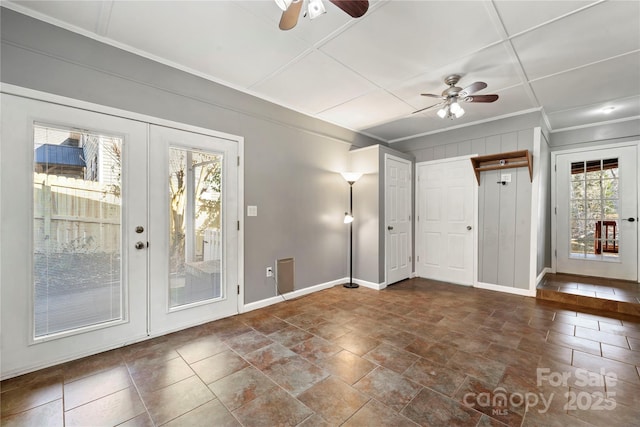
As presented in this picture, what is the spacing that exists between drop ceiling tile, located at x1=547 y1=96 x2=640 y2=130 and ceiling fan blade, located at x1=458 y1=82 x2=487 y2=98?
230 cm

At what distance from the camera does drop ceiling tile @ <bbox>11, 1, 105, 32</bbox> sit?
1.91 metres

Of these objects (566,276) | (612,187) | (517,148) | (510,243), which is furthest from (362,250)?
(612,187)

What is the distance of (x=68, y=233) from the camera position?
85.4 inches

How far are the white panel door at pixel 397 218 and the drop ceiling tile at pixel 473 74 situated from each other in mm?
1371

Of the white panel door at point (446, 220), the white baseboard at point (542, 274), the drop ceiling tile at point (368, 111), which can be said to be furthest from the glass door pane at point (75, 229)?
the white baseboard at point (542, 274)

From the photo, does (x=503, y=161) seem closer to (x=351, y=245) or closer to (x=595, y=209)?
(x=595, y=209)

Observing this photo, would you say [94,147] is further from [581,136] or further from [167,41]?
[581,136]

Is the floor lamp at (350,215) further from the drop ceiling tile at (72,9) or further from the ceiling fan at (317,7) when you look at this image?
the drop ceiling tile at (72,9)

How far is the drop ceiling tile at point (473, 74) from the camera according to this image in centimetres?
253

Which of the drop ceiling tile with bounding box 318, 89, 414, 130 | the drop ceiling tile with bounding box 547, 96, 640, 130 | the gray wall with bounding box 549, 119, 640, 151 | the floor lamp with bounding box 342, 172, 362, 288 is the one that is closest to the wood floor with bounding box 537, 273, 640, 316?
the gray wall with bounding box 549, 119, 640, 151

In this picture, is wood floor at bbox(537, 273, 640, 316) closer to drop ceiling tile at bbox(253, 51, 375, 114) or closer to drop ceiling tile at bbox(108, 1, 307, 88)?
drop ceiling tile at bbox(253, 51, 375, 114)

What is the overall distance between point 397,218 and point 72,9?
4521 mm

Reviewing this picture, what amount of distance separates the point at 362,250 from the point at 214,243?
2.45m

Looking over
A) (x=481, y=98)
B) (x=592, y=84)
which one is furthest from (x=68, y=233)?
(x=592, y=84)
